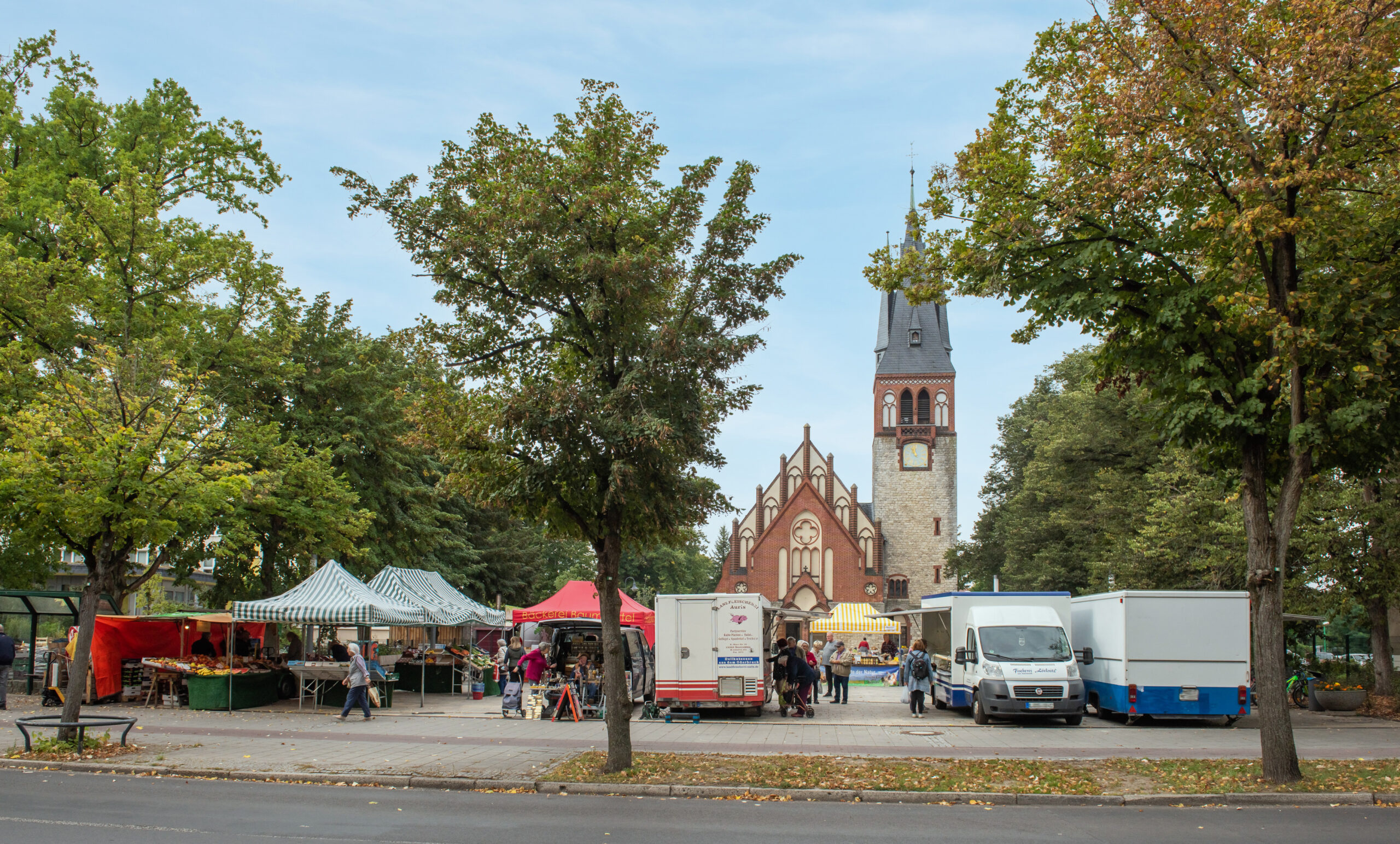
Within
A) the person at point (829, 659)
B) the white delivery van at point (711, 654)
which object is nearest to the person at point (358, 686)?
the white delivery van at point (711, 654)

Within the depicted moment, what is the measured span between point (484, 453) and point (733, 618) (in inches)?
355

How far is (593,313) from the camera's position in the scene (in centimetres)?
1145

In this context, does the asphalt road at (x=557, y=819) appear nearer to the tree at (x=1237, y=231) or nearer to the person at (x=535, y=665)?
the tree at (x=1237, y=231)

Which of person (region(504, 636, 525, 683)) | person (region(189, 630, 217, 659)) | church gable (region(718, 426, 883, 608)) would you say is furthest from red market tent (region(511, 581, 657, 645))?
church gable (region(718, 426, 883, 608))

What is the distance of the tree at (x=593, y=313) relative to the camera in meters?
11.6

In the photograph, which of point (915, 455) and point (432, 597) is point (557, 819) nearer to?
point (432, 597)

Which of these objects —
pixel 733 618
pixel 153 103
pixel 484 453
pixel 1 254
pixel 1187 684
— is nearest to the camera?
pixel 484 453

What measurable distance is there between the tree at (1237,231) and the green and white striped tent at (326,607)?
1383 cm

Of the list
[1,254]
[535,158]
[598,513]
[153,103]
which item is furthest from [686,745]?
[153,103]

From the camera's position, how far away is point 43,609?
22188mm

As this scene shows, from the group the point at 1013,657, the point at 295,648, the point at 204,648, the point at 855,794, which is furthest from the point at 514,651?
the point at 855,794

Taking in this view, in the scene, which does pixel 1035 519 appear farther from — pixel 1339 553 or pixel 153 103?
pixel 153 103

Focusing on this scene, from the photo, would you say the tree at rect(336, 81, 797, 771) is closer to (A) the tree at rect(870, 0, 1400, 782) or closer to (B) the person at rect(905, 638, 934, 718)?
(A) the tree at rect(870, 0, 1400, 782)

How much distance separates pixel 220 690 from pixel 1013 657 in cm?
1564
